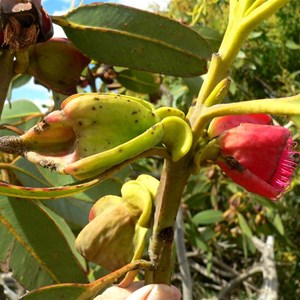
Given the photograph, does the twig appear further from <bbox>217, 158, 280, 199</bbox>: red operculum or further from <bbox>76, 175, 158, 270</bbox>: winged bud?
<bbox>217, 158, 280, 199</bbox>: red operculum

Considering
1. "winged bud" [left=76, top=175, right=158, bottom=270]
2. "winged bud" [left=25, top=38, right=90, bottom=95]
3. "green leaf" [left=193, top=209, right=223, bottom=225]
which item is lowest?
"green leaf" [left=193, top=209, right=223, bottom=225]

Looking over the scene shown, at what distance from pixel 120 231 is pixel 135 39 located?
0.38m

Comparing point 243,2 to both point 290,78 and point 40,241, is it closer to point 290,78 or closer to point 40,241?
point 40,241

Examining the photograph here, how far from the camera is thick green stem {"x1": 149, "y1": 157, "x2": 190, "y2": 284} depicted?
0.63 m

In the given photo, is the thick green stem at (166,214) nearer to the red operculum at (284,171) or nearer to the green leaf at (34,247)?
the red operculum at (284,171)

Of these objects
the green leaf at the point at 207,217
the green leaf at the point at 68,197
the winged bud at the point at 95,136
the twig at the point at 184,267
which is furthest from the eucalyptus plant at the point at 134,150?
the green leaf at the point at 207,217

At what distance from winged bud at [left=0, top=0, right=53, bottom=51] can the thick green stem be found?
13.2 inches

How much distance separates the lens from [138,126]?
60 cm

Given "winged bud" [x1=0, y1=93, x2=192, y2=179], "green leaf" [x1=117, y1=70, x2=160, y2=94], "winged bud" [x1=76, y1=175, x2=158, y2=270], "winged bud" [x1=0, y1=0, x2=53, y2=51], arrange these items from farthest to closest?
1. "green leaf" [x1=117, y1=70, x2=160, y2=94]
2. "winged bud" [x1=0, y1=0, x2=53, y2=51]
3. "winged bud" [x1=76, y1=175, x2=158, y2=270]
4. "winged bud" [x1=0, y1=93, x2=192, y2=179]

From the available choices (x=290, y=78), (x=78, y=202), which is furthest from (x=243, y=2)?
(x=290, y=78)

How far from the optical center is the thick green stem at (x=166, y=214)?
63 centimetres

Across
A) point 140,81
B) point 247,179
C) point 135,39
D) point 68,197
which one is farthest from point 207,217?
point 247,179

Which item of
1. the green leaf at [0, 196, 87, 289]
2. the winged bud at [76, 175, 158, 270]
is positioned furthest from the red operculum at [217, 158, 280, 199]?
the green leaf at [0, 196, 87, 289]

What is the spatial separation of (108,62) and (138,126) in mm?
406
